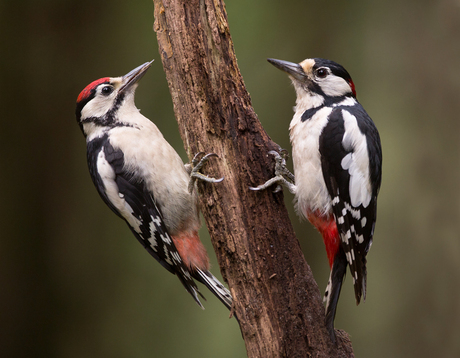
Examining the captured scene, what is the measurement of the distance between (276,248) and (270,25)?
2.41m

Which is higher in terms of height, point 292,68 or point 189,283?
point 292,68

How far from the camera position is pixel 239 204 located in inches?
59.6

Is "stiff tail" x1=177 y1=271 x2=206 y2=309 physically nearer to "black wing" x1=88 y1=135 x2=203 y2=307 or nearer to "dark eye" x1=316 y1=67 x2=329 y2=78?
"black wing" x1=88 y1=135 x2=203 y2=307

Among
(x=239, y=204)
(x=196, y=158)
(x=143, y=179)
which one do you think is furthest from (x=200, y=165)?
(x=143, y=179)

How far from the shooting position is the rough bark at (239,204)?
1.49 m

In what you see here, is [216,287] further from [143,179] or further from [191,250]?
[143,179]

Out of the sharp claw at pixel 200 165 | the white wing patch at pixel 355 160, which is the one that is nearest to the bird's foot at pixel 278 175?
the sharp claw at pixel 200 165

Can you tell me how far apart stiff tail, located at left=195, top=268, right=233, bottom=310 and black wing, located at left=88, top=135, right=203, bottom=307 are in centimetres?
6

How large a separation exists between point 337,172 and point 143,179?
2.91 feet

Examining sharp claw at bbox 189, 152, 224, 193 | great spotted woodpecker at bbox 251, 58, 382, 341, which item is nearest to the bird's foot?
great spotted woodpecker at bbox 251, 58, 382, 341

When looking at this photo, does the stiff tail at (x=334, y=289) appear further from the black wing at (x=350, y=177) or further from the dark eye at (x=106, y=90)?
the dark eye at (x=106, y=90)

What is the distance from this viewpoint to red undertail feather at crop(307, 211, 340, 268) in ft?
5.76

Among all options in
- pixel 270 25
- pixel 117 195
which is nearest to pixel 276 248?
pixel 117 195

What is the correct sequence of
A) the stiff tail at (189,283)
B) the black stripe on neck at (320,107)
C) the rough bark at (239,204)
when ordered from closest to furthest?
the rough bark at (239,204) < the black stripe on neck at (320,107) < the stiff tail at (189,283)
